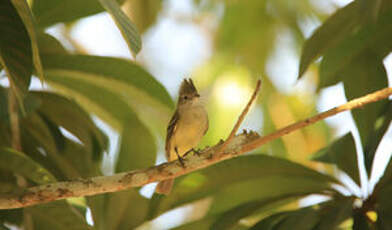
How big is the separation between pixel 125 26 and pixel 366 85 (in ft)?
4.18

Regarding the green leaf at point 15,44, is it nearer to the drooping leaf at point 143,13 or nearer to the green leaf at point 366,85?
the green leaf at point 366,85

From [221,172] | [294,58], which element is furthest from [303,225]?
[294,58]

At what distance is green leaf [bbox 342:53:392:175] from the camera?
260 cm

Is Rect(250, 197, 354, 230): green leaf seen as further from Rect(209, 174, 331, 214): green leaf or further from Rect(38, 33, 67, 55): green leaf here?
Rect(38, 33, 67, 55): green leaf

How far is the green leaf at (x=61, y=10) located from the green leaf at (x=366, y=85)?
3.63ft

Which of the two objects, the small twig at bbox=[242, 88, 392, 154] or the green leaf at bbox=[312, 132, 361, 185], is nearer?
the small twig at bbox=[242, 88, 392, 154]

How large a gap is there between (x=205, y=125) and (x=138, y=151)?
0.36 m

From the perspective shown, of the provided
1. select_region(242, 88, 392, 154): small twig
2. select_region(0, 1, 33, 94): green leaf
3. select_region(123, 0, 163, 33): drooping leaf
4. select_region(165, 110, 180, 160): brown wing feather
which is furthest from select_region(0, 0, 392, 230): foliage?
select_region(123, 0, 163, 33): drooping leaf

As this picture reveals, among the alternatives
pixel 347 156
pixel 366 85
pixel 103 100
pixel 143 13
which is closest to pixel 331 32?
pixel 366 85

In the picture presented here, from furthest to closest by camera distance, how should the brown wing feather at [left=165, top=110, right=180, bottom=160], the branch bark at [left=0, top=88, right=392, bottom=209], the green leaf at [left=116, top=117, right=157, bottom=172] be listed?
the brown wing feather at [left=165, top=110, right=180, bottom=160] < the green leaf at [left=116, top=117, right=157, bottom=172] < the branch bark at [left=0, top=88, right=392, bottom=209]

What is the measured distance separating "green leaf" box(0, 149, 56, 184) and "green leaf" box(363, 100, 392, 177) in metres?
1.33

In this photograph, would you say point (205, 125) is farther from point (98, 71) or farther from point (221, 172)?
point (98, 71)

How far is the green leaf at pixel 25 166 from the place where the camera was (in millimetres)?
2367

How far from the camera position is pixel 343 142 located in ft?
8.61
